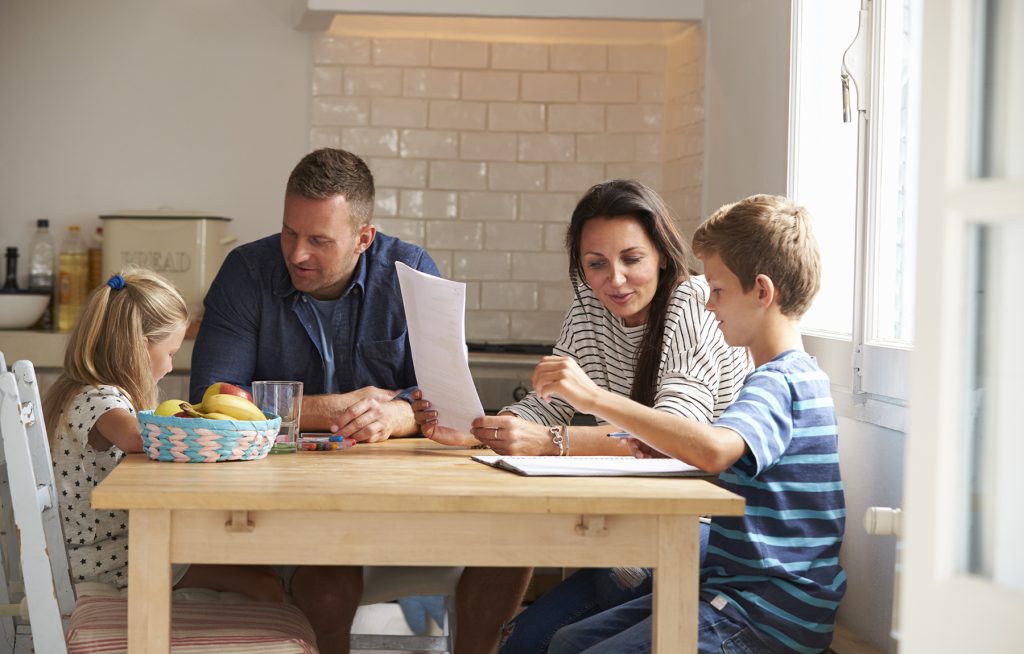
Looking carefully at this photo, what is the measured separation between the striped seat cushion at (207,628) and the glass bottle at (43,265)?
2502 millimetres

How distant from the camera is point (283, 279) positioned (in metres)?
2.71

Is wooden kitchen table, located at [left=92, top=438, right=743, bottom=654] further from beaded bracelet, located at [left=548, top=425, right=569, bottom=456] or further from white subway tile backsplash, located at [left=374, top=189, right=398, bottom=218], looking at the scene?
white subway tile backsplash, located at [left=374, top=189, right=398, bottom=218]

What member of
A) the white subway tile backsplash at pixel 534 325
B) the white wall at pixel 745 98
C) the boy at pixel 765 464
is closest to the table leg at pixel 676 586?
the boy at pixel 765 464

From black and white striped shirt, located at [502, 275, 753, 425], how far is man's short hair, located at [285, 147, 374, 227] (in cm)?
55

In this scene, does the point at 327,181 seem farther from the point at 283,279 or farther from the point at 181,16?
the point at 181,16

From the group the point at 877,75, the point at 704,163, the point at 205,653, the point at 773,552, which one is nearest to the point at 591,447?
the point at 773,552

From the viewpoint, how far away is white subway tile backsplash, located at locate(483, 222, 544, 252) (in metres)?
4.44

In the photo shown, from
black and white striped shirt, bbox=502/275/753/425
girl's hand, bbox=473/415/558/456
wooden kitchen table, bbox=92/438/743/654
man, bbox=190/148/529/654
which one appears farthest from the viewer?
man, bbox=190/148/529/654

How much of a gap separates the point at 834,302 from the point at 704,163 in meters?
1.15

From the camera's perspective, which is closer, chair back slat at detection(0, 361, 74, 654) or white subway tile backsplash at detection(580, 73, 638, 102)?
chair back slat at detection(0, 361, 74, 654)

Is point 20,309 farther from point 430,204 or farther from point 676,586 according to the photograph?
point 676,586

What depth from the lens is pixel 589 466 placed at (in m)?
1.89

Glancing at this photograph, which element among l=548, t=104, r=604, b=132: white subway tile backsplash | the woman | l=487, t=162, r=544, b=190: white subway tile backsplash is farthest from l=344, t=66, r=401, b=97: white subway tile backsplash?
the woman

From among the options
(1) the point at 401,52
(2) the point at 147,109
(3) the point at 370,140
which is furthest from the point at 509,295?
(2) the point at 147,109
